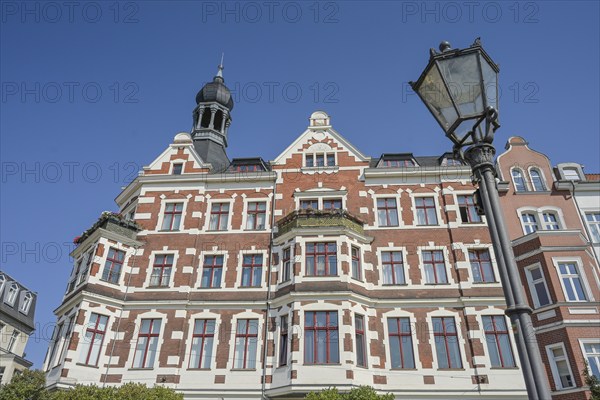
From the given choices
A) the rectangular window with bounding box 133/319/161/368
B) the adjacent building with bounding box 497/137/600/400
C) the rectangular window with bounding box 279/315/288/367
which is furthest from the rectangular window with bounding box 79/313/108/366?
the adjacent building with bounding box 497/137/600/400

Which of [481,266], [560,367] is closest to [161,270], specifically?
[481,266]

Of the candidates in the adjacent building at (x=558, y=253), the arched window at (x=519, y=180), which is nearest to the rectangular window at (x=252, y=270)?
the adjacent building at (x=558, y=253)

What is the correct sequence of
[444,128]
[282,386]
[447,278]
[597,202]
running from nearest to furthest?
[444,128] < [282,386] < [447,278] < [597,202]

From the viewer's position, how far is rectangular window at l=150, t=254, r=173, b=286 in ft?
81.5

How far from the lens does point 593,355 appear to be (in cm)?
2119

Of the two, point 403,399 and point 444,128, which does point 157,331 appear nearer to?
point 403,399

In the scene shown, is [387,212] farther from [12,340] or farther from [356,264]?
[12,340]

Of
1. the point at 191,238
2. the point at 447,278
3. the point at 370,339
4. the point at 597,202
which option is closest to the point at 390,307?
the point at 370,339

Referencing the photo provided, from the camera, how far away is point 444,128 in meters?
5.86

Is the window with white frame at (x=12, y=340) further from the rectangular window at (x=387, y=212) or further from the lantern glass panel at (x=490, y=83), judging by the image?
the lantern glass panel at (x=490, y=83)

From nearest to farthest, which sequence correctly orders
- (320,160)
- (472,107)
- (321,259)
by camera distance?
(472,107) < (321,259) < (320,160)

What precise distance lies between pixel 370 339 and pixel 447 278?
557 cm

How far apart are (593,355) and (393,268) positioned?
10.2 metres

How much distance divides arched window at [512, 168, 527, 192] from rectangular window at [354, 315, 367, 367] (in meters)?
14.5
